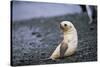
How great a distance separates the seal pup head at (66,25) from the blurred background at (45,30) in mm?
41

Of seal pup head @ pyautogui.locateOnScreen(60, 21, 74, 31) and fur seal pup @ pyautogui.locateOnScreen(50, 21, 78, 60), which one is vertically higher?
seal pup head @ pyautogui.locateOnScreen(60, 21, 74, 31)

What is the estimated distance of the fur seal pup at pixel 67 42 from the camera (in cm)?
232

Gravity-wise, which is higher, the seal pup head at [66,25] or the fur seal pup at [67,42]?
the seal pup head at [66,25]

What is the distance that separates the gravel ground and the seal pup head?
4cm

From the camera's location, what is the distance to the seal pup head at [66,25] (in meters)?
2.35

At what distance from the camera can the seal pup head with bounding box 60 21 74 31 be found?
2.35 m

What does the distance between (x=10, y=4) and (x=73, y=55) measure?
972mm

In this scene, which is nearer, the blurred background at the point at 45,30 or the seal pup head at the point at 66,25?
the blurred background at the point at 45,30

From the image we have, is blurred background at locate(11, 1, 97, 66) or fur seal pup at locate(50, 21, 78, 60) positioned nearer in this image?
blurred background at locate(11, 1, 97, 66)

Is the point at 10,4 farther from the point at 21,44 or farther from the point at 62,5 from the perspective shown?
the point at 62,5

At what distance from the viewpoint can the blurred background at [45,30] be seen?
2.17 m

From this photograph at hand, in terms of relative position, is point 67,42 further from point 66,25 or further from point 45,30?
point 45,30

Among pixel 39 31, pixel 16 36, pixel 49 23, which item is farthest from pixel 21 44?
pixel 49 23

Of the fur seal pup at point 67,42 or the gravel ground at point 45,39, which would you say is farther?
the fur seal pup at point 67,42
